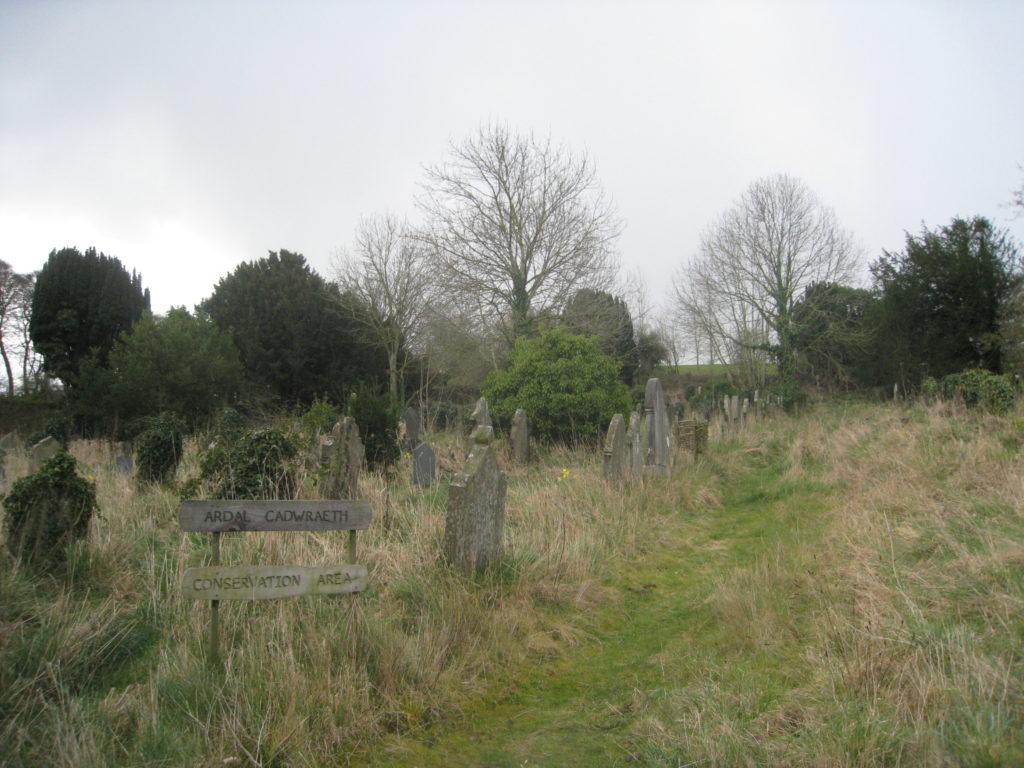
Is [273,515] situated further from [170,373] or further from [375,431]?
[170,373]

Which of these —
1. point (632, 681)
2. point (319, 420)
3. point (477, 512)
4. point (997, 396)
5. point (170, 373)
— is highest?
point (170, 373)

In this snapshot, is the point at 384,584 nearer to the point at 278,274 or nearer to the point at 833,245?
the point at 278,274

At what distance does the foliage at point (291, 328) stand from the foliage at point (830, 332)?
1896 cm

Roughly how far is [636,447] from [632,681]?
592 centimetres

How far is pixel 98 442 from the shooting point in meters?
16.1

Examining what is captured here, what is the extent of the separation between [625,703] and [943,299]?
819 inches

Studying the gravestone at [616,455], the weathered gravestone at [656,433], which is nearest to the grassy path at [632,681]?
the gravestone at [616,455]

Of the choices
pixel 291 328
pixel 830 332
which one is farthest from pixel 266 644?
pixel 830 332

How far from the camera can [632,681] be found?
4.04 m

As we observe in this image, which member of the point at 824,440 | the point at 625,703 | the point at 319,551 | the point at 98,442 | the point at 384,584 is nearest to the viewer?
the point at 625,703

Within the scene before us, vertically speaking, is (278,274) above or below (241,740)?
above

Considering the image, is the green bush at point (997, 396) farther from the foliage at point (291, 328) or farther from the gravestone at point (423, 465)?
the foliage at point (291, 328)

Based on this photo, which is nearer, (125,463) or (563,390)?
(125,463)

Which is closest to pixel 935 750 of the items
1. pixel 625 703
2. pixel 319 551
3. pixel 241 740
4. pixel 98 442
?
pixel 625 703
